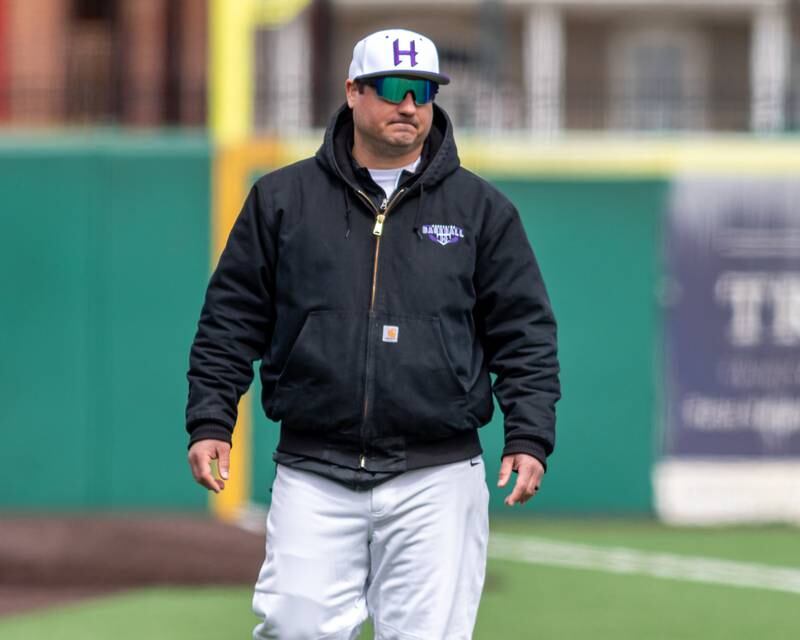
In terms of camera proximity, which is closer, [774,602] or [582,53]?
[774,602]

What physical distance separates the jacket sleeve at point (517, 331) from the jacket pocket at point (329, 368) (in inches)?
15.1

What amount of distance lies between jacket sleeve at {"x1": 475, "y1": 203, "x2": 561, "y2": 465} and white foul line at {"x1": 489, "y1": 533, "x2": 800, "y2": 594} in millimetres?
4345

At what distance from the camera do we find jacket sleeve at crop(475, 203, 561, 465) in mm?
4637

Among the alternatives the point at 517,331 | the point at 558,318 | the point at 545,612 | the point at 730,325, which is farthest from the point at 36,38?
the point at 517,331

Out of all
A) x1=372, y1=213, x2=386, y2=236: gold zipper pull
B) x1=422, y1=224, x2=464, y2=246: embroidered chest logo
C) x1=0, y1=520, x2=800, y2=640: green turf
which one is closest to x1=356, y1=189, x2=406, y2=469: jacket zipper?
x1=372, y1=213, x2=386, y2=236: gold zipper pull

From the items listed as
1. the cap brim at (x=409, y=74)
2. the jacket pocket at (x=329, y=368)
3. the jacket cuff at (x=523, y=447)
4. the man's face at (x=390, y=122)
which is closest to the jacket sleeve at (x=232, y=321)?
the jacket pocket at (x=329, y=368)

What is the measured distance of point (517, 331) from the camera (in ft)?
15.3

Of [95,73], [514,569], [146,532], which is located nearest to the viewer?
[514,569]

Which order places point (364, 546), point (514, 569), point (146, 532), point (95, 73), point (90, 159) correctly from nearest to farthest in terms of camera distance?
point (364, 546)
point (514, 569)
point (146, 532)
point (90, 159)
point (95, 73)

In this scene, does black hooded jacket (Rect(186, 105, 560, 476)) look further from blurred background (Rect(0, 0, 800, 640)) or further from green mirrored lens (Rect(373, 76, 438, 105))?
blurred background (Rect(0, 0, 800, 640))

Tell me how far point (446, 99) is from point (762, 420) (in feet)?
37.8

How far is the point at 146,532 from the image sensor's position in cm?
989

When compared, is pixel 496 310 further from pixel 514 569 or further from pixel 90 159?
pixel 90 159

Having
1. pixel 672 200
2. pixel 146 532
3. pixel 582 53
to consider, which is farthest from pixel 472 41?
pixel 146 532
